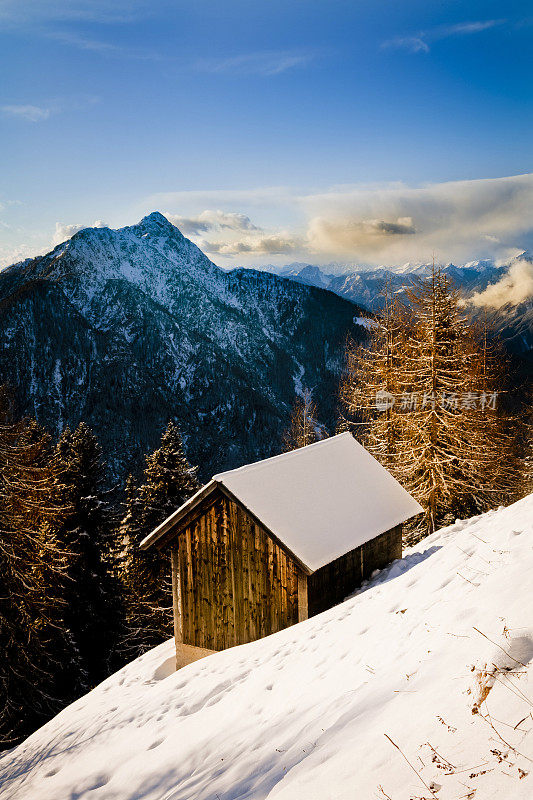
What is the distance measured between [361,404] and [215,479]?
48.0ft

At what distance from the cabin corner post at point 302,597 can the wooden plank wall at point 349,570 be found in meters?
0.13

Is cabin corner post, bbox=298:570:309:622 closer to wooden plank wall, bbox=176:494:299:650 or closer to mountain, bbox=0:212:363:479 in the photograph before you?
wooden plank wall, bbox=176:494:299:650

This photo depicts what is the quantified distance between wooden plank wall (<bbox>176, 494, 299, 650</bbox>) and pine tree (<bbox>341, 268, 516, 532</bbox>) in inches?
390

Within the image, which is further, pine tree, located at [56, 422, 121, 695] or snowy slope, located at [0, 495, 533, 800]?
pine tree, located at [56, 422, 121, 695]

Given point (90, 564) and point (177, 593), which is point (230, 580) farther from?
point (90, 564)

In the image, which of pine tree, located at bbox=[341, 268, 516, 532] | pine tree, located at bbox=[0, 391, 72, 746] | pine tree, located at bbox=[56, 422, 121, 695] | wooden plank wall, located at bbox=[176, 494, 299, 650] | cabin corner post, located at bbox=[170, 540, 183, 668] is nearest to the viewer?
wooden plank wall, located at bbox=[176, 494, 299, 650]

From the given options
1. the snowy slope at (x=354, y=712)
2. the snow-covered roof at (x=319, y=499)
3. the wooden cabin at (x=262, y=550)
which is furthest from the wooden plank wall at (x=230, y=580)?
the snowy slope at (x=354, y=712)

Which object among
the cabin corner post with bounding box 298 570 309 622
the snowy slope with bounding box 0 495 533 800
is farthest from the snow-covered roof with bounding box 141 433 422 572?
the snowy slope with bounding box 0 495 533 800

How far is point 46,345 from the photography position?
163250mm

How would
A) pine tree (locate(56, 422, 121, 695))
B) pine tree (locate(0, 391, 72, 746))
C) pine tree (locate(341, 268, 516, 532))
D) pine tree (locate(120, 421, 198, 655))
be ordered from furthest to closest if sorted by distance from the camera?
pine tree (locate(56, 422, 121, 695)), pine tree (locate(120, 421, 198, 655)), pine tree (locate(341, 268, 516, 532)), pine tree (locate(0, 391, 72, 746))

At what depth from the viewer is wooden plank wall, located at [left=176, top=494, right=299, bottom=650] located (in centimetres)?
1231

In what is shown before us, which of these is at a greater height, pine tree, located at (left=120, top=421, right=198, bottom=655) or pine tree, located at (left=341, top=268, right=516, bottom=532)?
pine tree, located at (left=341, top=268, right=516, bottom=532)

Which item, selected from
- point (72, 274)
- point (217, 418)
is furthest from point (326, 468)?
point (72, 274)

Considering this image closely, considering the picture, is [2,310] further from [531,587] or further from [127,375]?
[531,587]
